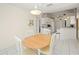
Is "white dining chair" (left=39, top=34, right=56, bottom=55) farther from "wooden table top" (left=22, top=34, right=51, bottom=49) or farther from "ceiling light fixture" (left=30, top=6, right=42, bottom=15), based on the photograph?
"ceiling light fixture" (left=30, top=6, right=42, bottom=15)

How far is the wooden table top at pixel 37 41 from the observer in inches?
42.9

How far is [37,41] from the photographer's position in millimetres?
1112

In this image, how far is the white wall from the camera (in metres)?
1.05

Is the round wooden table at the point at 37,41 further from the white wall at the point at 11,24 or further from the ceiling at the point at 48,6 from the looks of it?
the ceiling at the point at 48,6

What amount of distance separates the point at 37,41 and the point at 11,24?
300 mm

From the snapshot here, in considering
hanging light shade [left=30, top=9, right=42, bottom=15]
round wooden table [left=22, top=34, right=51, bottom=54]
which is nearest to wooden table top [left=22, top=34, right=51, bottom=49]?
round wooden table [left=22, top=34, right=51, bottom=54]

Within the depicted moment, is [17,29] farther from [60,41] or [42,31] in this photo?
[60,41]

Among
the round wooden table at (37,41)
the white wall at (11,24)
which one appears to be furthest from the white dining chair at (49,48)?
the white wall at (11,24)

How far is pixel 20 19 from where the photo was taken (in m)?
1.11

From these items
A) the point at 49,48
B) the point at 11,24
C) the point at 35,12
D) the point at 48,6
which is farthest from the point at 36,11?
the point at 49,48

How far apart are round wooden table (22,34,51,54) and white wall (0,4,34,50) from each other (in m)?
0.06

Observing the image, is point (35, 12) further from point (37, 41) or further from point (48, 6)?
point (37, 41)

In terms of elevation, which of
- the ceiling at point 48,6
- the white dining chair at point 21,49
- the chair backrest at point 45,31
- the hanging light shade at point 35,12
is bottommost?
the white dining chair at point 21,49

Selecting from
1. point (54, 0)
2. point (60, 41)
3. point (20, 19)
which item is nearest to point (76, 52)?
point (60, 41)
